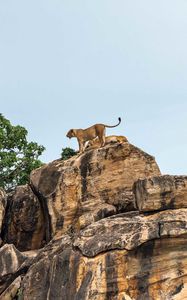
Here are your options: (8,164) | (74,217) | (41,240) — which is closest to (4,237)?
(41,240)

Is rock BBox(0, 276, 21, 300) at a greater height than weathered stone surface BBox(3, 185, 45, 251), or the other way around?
weathered stone surface BBox(3, 185, 45, 251)

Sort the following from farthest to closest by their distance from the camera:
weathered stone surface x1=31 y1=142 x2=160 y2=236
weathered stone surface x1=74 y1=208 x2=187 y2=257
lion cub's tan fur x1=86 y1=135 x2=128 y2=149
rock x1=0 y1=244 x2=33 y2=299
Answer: lion cub's tan fur x1=86 y1=135 x2=128 y2=149
weathered stone surface x1=31 y1=142 x2=160 y2=236
rock x1=0 y1=244 x2=33 y2=299
weathered stone surface x1=74 y1=208 x2=187 y2=257

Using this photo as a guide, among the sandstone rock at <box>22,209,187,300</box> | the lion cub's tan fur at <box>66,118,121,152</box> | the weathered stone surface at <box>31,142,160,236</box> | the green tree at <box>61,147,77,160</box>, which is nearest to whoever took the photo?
the sandstone rock at <box>22,209,187,300</box>

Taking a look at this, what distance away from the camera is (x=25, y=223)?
2866 cm

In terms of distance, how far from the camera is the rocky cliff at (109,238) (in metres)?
19.3

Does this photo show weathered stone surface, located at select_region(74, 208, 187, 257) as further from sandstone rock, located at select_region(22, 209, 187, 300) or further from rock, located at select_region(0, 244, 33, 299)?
rock, located at select_region(0, 244, 33, 299)

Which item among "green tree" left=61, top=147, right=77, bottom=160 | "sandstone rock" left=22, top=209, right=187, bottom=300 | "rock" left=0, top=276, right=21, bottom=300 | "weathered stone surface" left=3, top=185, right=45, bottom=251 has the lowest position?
"sandstone rock" left=22, top=209, right=187, bottom=300

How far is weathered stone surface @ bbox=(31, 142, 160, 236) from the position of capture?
26.4 metres

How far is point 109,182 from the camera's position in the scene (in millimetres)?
26969

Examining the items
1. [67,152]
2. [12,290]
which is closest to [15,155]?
[67,152]

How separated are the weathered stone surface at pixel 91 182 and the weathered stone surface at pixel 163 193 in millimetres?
5039

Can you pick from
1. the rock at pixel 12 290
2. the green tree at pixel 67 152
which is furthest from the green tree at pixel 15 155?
the rock at pixel 12 290

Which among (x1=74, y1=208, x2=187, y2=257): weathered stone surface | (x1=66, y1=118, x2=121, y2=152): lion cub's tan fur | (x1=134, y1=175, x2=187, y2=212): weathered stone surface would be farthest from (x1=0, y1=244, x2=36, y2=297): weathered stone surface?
(x1=134, y1=175, x2=187, y2=212): weathered stone surface

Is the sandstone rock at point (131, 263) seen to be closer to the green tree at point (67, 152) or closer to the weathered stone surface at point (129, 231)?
the weathered stone surface at point (129, 231)
